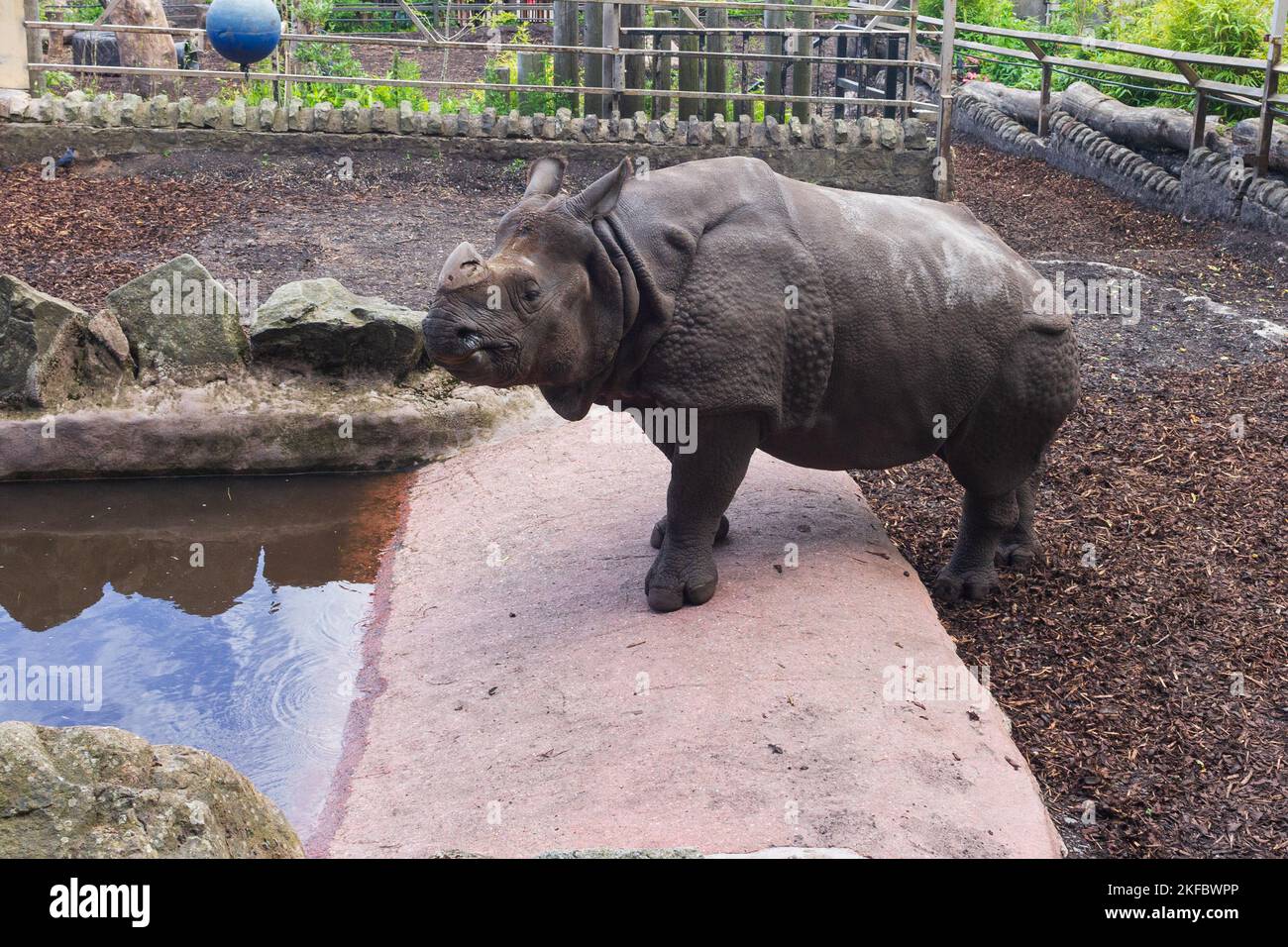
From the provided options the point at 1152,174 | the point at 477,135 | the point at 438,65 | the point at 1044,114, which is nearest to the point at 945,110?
the point at 1152,174

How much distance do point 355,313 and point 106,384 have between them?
1.45 m

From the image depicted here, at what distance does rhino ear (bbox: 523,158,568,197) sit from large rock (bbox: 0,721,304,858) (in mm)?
2654

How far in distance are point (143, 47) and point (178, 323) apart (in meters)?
12.2

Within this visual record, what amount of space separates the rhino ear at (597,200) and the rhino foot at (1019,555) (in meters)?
2.55

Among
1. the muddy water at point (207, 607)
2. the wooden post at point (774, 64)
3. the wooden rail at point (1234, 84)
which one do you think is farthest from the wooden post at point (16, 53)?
the wooden rail at point (1234, 84)

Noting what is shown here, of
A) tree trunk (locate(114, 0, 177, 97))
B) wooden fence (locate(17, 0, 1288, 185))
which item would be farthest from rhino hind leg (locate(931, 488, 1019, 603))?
tree trunk (locate(114, 0, 177, 97))

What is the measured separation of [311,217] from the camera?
11703 mm

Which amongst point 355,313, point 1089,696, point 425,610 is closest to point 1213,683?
point 1089,696

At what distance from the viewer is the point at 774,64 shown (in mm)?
14922

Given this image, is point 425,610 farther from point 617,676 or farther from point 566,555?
point 617,676

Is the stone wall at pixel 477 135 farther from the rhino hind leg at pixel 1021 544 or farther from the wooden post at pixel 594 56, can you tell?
the rhino hind leg at pixel 1021 544

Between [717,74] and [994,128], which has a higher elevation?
[717,74]

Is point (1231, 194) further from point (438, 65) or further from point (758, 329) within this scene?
point (438, 65)
